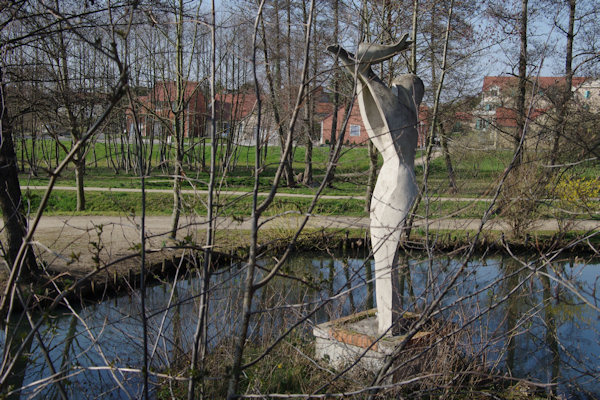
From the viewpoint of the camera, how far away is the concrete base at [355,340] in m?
5.34

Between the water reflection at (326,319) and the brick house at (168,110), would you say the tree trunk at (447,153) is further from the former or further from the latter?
the brick house at (168,110)

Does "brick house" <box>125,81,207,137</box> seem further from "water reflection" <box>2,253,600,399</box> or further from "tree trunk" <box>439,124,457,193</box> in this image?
"tree trunk" <box>439,124,457,193</box>

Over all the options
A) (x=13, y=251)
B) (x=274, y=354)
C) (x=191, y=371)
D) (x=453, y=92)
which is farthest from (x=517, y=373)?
(x=453, y=92)

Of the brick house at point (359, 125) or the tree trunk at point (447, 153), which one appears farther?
the tree trunk at point (447, 153)

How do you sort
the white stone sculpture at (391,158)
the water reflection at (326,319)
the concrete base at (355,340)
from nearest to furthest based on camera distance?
1. the water reflection at (326,319)
2. the concrete base at (355,340)
3. the white stone sculpture at (391,158)

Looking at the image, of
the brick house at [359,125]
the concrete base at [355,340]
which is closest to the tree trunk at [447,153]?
the brick house at [359,125]

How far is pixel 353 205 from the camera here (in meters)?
18.3

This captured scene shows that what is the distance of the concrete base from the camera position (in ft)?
17.5

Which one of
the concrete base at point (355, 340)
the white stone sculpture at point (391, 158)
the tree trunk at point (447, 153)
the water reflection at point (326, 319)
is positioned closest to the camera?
the water reflection at point (326, 319)

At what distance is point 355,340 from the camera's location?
5527 mm

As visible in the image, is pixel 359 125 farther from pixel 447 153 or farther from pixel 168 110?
pixel 168 110

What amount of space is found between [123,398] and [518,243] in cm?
1050

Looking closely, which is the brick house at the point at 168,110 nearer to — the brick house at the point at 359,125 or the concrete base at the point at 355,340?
the brick house at the point at 359,125

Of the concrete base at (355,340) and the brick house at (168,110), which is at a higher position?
the brick house at (168,110)
